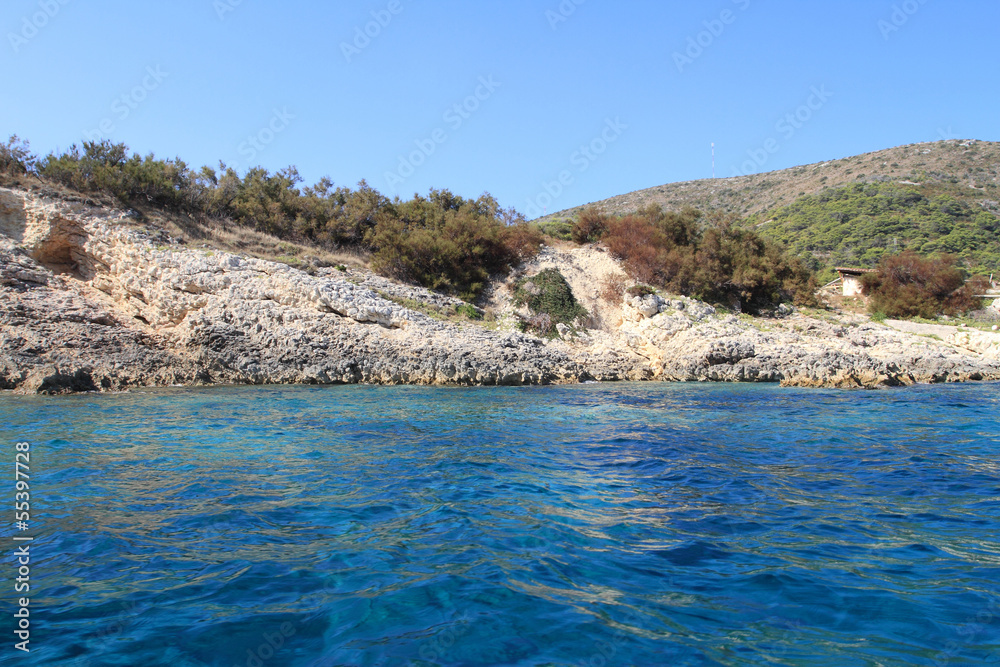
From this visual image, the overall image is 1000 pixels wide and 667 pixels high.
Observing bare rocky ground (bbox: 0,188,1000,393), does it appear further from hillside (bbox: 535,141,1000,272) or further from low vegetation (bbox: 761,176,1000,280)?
low vegetation (bbox: 761,176,1000,280)

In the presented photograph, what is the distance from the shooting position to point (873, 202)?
52.7 m

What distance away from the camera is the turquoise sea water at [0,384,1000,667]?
11.5 feet

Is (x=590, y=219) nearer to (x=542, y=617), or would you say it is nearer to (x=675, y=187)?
(x=542, y=617)

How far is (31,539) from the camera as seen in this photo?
5.03 metres

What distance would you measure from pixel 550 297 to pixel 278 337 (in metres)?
Result: 11.2

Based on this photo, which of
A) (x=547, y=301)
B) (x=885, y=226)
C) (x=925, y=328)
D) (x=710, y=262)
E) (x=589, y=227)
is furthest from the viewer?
(x=885, y=226)

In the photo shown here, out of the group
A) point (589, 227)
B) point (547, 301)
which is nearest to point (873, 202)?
point (589, 227)

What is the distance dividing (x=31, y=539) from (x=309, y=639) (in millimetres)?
3286

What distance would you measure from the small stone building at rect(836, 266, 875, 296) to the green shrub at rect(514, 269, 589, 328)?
52.7 feet

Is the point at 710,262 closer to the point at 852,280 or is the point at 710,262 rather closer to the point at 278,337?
the point at 852,280

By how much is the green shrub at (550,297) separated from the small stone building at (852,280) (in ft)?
52.7

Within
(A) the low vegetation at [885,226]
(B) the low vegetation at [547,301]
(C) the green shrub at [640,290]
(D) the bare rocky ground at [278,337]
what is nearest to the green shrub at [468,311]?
Answer: (D) the bare rocky ground at [278,337]

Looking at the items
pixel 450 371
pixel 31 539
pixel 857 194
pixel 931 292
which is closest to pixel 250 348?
pixel 450 371

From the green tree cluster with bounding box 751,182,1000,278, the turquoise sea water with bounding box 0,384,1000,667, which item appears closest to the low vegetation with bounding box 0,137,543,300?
the turquoise sea water with bounding box 0,384,1000,667
